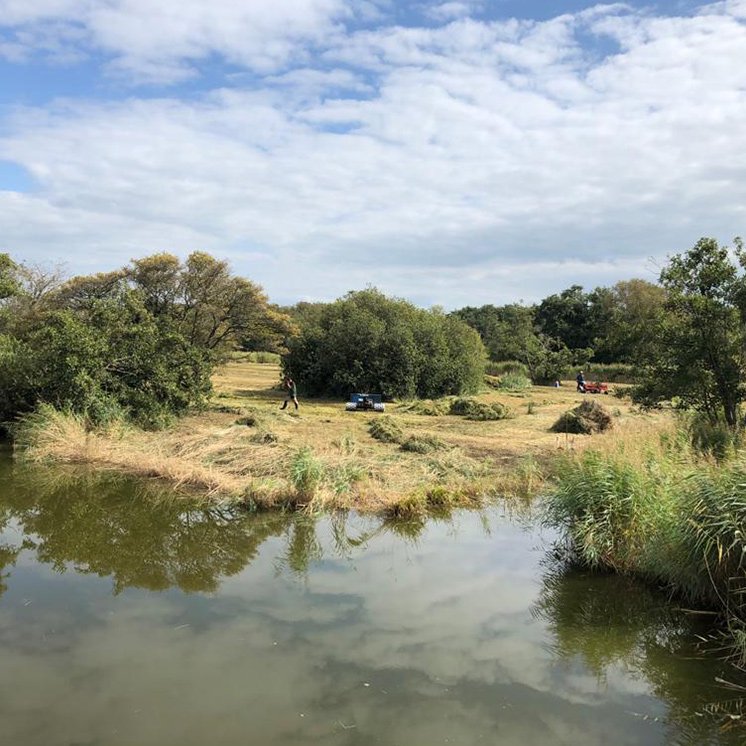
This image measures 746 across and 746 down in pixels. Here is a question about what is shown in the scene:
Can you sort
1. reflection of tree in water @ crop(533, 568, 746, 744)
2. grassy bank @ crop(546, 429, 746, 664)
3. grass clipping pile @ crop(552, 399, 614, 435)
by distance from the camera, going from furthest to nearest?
1. grass clipping pile @ crop(552, 399, 614, 435)
2. grassy bank @ crop(546, 429, 746, 664)
3. reflection of tree in water @ crop(533, 568, 746, 744)

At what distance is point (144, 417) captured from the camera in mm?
17547

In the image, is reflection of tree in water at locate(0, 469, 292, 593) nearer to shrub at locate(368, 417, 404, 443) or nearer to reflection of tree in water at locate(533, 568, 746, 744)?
reflection of tree in water at locate(533, 568, 746, 744)

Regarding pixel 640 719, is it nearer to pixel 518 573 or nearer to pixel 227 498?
pixel 518 573

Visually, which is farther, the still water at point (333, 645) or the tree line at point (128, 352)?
the tree line at point (128, 352)

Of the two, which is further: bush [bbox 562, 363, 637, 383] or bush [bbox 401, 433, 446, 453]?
bush [bbox 562, 363, 637, 383]

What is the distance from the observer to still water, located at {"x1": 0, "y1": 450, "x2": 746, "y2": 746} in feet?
16.6

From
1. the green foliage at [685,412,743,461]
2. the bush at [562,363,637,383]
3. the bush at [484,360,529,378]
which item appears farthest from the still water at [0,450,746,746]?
the bush at [562,363,637,383]

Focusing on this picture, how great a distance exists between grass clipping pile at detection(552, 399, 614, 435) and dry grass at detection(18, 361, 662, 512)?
24.2 inches

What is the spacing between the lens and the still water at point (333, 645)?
507 cm

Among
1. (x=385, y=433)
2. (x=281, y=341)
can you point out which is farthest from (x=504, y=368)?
(x=385, y=433)

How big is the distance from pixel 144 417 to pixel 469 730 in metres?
14.5

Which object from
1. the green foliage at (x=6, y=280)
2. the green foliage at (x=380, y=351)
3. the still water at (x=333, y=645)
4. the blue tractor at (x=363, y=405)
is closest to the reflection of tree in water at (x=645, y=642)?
the still water at (x=333, y=645)

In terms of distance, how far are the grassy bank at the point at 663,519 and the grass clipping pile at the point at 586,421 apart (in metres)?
9.33

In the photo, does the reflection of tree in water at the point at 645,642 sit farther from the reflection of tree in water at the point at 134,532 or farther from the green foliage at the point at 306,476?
the green foliage at the point at 306,476
